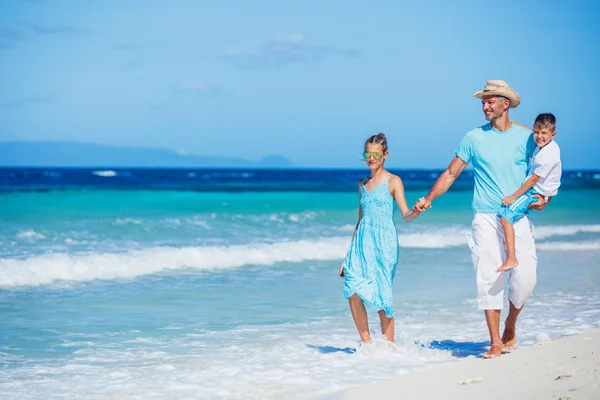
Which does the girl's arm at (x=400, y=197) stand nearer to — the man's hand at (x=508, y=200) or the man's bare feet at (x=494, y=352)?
the man's hand at (x=508, y=200)

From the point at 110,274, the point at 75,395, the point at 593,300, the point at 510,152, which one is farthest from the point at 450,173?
the point at 110,274

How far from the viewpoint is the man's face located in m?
5.26

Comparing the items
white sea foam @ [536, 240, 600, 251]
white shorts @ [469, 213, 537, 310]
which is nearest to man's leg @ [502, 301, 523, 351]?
white shorts @ [469, 213, 537, 310]

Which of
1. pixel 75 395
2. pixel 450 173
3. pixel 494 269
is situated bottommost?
pixel 75 395

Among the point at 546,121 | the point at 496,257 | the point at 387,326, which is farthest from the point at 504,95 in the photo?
the point at 387,326

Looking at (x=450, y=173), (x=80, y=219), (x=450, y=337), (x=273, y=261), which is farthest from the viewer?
(x=80, y=219)

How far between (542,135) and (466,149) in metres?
0.56

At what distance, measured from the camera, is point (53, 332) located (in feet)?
23.1

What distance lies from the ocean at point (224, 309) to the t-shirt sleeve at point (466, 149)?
1.58 meters

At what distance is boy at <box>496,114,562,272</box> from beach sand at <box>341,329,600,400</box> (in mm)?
674

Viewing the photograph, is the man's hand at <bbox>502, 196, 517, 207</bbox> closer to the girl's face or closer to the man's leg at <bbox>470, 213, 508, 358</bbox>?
the man's leg at <bbox>470, 213, 508, 358</bbox>

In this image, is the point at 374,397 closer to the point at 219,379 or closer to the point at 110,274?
the point at 219,379

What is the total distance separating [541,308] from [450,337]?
195 cm

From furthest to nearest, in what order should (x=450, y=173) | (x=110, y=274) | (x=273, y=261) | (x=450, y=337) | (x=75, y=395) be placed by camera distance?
(x=273, y=261) → (x=110, y=274) → (x=450, y=337) → (x=450, y=173) → (x=75, y=395)
